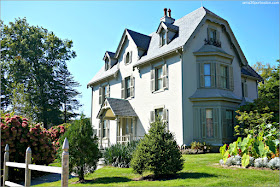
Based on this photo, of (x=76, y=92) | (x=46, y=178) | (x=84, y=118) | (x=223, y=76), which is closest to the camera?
(x=84, y=118)

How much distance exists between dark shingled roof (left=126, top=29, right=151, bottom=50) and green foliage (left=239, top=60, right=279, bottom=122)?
918cm

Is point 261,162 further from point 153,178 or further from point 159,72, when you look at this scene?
point 159,72

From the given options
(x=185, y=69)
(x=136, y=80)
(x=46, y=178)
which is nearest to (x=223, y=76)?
(x=185, y=69)

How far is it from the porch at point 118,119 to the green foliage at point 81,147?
976cm

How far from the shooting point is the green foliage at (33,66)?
33.5 meters

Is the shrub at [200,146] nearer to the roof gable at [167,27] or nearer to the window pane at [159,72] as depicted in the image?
the window pane at [159,72]

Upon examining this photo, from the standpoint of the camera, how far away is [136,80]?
2144 cm

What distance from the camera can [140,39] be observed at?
22.5 metres

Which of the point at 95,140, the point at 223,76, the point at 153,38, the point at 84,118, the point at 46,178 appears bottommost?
the point at 46,178

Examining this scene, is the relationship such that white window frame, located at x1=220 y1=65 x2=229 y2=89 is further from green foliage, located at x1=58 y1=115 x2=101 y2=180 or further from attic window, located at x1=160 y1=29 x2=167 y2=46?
green foliage, located at x1=58 y1=115 x2=101 y2=180

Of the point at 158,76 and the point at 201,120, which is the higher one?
the point at 158,76

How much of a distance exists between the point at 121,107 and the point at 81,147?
11502 mm

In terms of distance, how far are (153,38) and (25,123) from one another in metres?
14.0

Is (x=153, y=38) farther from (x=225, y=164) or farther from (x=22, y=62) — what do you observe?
(x=22, y=62)
